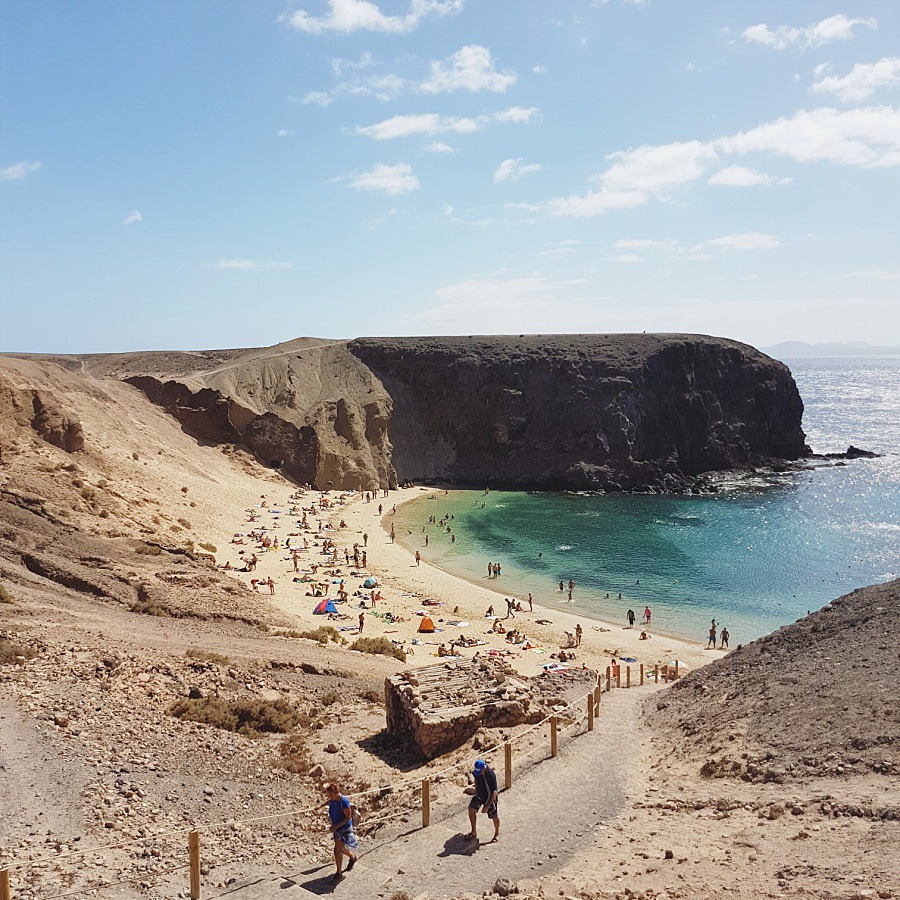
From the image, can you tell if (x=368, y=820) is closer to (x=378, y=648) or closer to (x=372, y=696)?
(x=372, y=696)

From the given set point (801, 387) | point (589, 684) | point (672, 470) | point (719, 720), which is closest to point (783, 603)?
point (589, 684)

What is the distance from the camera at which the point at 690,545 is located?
4703 cm

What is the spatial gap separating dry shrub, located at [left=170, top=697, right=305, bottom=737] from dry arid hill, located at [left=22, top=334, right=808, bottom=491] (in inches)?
1896

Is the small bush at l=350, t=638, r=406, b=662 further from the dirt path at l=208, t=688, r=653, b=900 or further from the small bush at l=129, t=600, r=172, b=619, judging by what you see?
the dirt path at l=208, t=688, r=653, b=900

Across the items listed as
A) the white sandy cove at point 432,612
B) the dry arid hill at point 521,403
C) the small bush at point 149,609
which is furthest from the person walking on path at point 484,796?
the dry arid hill at point 521,403

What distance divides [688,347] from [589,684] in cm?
6527

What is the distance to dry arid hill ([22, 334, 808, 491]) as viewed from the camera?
2616 inches

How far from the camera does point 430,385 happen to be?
250ft

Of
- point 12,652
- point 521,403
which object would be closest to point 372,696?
point 12,652

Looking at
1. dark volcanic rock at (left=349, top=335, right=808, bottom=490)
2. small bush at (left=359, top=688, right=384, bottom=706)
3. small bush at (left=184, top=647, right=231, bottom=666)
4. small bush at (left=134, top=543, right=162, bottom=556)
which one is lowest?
small bush at (left=359, top=688, right=384, bottom=706)

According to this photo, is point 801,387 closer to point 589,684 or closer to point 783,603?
point 783,603

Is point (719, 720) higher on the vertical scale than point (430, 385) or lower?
lower

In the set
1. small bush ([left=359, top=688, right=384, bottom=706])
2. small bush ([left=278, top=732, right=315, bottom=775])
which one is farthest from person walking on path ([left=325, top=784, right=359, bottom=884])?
small bush ([left=359, top=688, right=384, bottom=706])

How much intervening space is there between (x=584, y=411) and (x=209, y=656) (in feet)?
197
